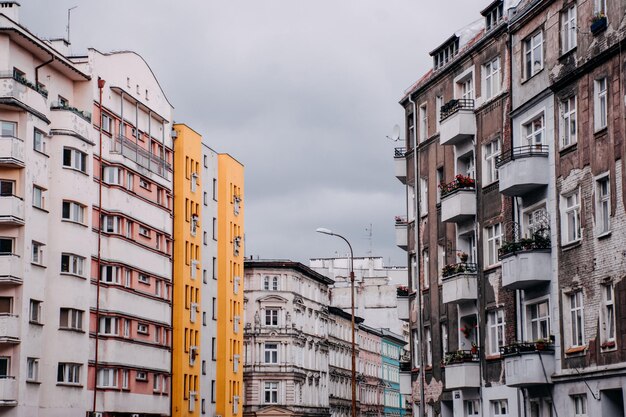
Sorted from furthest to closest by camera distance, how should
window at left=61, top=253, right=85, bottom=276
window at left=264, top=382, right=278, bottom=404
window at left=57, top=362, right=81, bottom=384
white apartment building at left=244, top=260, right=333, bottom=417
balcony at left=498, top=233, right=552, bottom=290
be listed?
1. window at left=264, top=382, right=278, bottom=404
2. white apartment building at left=244, top=260, right=333, bottom=417
3. window at left=61, top=253, right=85, bottom=276
4. window at left=57, top=362, right=81, bottom=384
5. balcony at left=498, top=233, right=552, bottom=290

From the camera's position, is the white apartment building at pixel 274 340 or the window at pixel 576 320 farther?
the white apartment building at pixel 274 340

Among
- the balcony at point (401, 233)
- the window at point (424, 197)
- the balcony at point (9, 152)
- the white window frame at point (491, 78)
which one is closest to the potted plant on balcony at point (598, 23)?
the white window frame at point (491, 78)

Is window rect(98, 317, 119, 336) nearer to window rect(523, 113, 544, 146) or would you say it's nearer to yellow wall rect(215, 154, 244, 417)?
yellow wall rect(215, 154, 244, 417)

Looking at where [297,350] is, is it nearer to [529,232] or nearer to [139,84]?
[139,84]

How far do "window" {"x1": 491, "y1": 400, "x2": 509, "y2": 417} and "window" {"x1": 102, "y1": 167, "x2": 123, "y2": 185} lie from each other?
3147cm

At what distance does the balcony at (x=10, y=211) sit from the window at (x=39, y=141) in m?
3.68

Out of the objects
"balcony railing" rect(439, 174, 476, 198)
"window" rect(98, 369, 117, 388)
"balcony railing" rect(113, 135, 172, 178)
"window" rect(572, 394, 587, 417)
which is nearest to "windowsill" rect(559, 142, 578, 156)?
"window" rect(572, 394, 587, 417)

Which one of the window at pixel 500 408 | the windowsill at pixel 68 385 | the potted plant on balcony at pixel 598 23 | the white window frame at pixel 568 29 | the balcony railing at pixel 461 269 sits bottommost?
the window at pixel 500 408

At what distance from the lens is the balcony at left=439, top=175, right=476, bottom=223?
173 ft

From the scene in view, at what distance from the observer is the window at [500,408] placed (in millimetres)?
48844

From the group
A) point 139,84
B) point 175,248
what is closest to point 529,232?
point 139,84

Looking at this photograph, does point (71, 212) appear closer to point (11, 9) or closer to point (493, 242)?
point (11, 9)

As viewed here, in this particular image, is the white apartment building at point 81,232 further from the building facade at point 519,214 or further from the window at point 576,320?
the window at point 576,320

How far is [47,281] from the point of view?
64.4m
